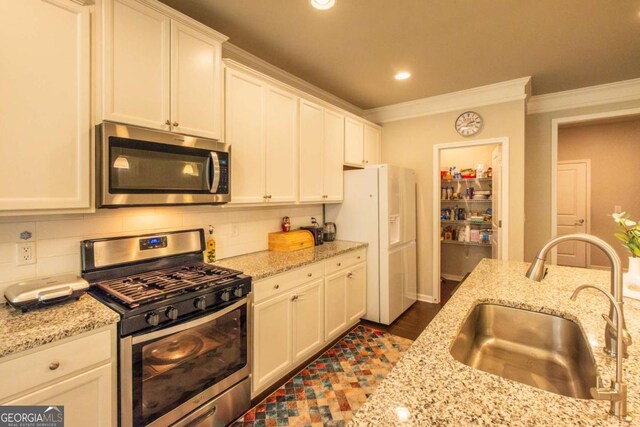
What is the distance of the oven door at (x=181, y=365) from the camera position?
53.8 inches

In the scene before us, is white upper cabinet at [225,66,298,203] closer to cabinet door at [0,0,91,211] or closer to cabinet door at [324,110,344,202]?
cabinet door at [324,110,344,202]

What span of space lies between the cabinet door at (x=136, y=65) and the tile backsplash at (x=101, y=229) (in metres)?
0.61

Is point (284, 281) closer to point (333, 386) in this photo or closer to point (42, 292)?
point (333, 386)

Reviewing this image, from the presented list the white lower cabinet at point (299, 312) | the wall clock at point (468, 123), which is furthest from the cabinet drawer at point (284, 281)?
the wall clock at point (468, 123)

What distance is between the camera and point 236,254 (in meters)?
2.57

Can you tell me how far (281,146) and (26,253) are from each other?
5.75ft

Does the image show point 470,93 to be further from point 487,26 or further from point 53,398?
point 53,398

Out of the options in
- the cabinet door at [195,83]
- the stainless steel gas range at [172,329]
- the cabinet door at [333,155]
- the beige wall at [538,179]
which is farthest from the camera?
the beige wall at [538,179]

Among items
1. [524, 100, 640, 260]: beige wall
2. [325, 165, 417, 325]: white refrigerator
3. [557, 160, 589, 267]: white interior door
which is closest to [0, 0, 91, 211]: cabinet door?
[325, 165, 417, 325]: white refrigerator

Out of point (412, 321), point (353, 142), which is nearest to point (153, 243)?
point (353, 142)

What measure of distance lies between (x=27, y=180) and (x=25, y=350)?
72cm

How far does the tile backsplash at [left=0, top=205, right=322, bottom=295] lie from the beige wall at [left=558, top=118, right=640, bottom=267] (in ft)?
19.1

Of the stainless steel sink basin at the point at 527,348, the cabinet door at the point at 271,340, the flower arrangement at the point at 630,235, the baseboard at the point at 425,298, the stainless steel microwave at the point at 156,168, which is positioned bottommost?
the baseboard at the point at 425,298

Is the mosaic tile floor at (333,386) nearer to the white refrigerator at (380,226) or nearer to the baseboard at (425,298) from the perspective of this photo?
the white refrigerator at (380,226)
